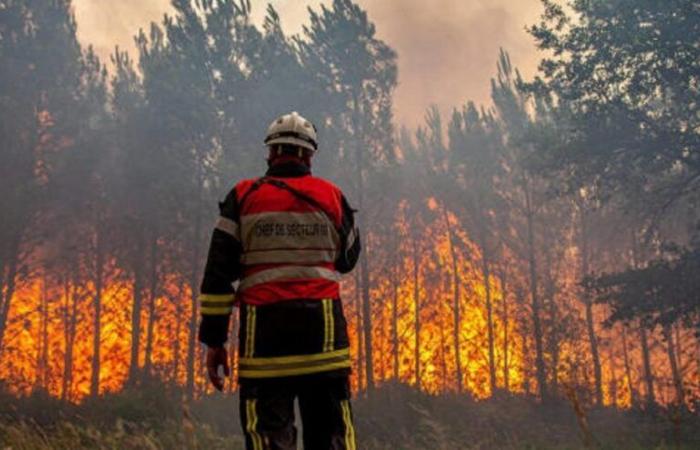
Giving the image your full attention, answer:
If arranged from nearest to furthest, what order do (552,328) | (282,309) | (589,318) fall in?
1. (282,309)
2. (552,328)
3. (589,318)

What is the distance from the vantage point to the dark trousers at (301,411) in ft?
9.23

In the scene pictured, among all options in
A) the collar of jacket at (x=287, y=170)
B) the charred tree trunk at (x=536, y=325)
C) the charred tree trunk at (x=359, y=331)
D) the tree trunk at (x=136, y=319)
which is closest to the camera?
the collar of jacket at (x=287, y=170)

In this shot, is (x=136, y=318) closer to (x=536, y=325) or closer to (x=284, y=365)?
(x=536, y=325)

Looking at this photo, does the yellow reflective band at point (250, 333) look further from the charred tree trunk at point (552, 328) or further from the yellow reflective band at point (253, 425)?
the charred tree trunk at point (552, 328)

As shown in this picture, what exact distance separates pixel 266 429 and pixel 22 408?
44.9 ft

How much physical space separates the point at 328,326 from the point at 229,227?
2.43 feet

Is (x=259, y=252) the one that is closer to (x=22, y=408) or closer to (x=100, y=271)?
(x=22, y=408)

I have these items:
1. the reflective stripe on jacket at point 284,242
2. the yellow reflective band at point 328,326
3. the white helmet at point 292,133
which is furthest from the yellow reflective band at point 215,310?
the white helmet at point 292,133

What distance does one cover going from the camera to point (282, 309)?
2910 mm

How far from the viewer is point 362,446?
44.3 feet

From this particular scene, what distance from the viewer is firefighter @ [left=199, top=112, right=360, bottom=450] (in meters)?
2.87

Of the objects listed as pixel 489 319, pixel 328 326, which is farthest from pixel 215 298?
pixel 489 319

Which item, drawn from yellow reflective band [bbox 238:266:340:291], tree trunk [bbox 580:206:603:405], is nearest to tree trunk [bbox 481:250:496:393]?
tree trunk [bbox 580:206:603:405]

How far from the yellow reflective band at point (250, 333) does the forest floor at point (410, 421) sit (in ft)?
23.6
